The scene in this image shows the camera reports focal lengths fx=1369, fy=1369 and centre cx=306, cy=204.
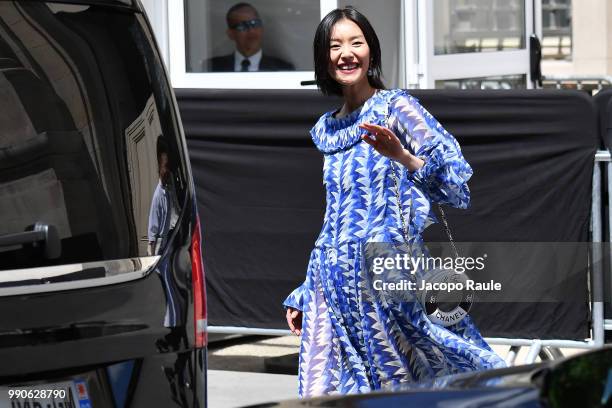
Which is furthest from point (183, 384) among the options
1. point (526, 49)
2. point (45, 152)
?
A: point (526, 49)

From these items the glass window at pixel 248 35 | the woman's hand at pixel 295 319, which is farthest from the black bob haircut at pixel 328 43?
the glass window at pixel 248 35

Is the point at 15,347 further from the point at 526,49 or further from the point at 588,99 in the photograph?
the point at 526,49

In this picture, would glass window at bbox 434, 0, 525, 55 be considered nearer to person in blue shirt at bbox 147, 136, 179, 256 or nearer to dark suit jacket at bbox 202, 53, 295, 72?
dark suit jacket at bbox 202, 53, 295, 72

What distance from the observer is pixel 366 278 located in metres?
4.91

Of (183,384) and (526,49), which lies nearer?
(183,384)

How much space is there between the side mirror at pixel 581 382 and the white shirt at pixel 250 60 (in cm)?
689

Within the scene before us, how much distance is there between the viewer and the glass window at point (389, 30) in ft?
30.9

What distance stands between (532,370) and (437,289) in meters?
1.86

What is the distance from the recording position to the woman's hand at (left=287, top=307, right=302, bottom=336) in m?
5.20

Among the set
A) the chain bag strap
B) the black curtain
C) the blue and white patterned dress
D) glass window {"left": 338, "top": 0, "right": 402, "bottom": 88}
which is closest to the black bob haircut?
the blue and white patterned dress

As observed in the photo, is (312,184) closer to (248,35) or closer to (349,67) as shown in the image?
(349,67)

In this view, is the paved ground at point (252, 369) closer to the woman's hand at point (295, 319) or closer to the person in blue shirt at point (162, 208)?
the woman's hand at point (295, 319)

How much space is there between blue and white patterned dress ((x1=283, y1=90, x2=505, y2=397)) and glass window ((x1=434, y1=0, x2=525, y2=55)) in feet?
15.0

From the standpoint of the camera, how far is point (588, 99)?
7020mm
